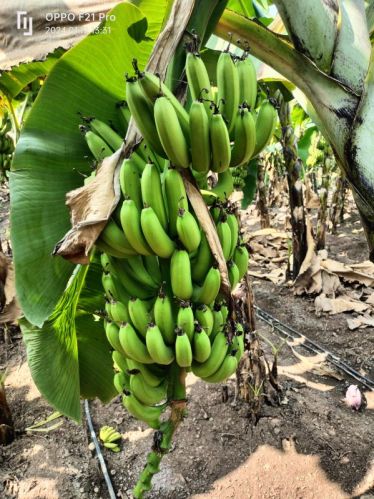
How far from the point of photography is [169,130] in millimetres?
754

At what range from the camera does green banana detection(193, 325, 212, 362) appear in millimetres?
866

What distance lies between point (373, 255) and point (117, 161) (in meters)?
0.65

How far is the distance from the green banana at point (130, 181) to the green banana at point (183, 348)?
0.29 meters

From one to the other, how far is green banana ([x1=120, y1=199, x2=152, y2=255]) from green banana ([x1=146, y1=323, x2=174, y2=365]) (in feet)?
0.64

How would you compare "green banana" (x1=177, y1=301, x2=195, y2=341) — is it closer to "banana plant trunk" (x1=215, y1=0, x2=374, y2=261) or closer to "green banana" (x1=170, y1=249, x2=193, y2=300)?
"green banana" (x1=170, y1=249, x2=193, y2=300)

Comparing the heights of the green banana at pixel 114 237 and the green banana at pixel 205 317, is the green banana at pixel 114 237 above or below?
above

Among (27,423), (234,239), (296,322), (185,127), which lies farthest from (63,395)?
(296,322)

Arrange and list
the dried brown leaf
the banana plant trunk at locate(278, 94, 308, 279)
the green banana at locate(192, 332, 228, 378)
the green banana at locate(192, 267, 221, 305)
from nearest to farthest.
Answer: the dried brown leaf → the green banana at locate(192, 267, 221, 305) → the green banana at locate(192, 332, 228, 378) → the banana plant trunk at locate(278, 94, 308, 279)

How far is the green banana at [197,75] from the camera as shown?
2.67 ft

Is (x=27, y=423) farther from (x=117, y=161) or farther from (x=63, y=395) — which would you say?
(x=117, y=161)

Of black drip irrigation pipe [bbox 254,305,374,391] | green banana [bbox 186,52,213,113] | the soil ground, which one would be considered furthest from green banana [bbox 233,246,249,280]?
black drip irrigation pipe [bbox 254,305,374,391]

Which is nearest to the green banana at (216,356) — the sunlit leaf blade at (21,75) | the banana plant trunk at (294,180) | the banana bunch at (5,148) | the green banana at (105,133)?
the green banana at (105,133)

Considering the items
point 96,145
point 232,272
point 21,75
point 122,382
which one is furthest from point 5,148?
point 232,272

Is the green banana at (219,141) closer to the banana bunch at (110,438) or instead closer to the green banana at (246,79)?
the green banana at (246,79)
